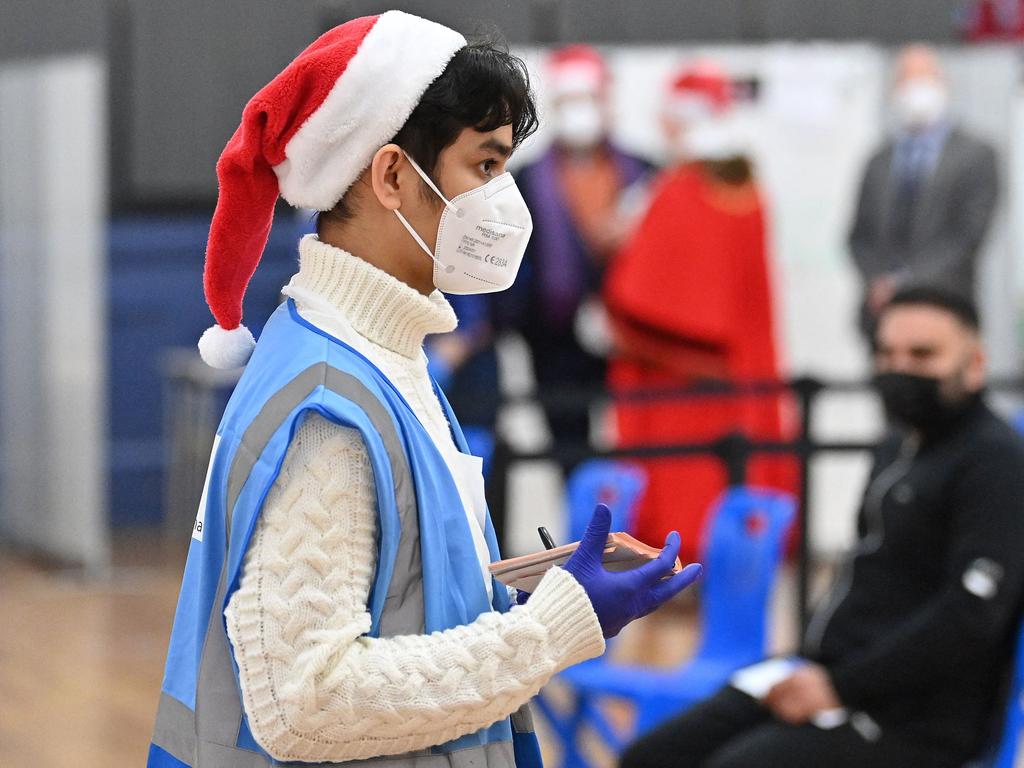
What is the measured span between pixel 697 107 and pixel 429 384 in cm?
482

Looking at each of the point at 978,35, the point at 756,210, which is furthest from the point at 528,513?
the point at 978,35

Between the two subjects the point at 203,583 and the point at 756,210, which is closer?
the point at 203,583

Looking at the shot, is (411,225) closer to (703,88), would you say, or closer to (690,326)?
(690,326)

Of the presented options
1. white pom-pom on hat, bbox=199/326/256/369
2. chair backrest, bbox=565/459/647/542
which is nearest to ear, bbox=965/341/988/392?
chair backrest, bbox=565/459/647/542

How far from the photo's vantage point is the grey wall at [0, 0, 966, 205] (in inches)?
292

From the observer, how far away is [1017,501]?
2965 mm

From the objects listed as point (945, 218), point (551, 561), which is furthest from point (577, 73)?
point (551, 561)

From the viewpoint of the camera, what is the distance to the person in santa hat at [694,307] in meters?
6.07

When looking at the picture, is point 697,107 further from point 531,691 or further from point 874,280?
point 531,691

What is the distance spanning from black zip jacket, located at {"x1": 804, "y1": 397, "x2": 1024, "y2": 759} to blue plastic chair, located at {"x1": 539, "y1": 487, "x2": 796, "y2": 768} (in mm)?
334

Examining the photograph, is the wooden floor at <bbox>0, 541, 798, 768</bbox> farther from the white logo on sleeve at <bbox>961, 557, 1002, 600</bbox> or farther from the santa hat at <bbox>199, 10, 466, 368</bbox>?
the santa hat at <bbox>199, 10, 466, 368</bbox>

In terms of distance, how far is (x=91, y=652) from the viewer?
5270 mm

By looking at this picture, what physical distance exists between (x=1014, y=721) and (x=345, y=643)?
73.6 inches

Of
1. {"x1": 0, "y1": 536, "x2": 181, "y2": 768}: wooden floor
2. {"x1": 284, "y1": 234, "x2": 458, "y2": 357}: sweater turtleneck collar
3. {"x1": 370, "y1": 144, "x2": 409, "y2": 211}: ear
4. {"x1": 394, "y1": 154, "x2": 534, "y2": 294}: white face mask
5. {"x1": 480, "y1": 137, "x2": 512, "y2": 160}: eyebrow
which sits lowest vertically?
{"x1": 0, "y1": 536, "x2": 181, "y2": 768}: wooden floor
